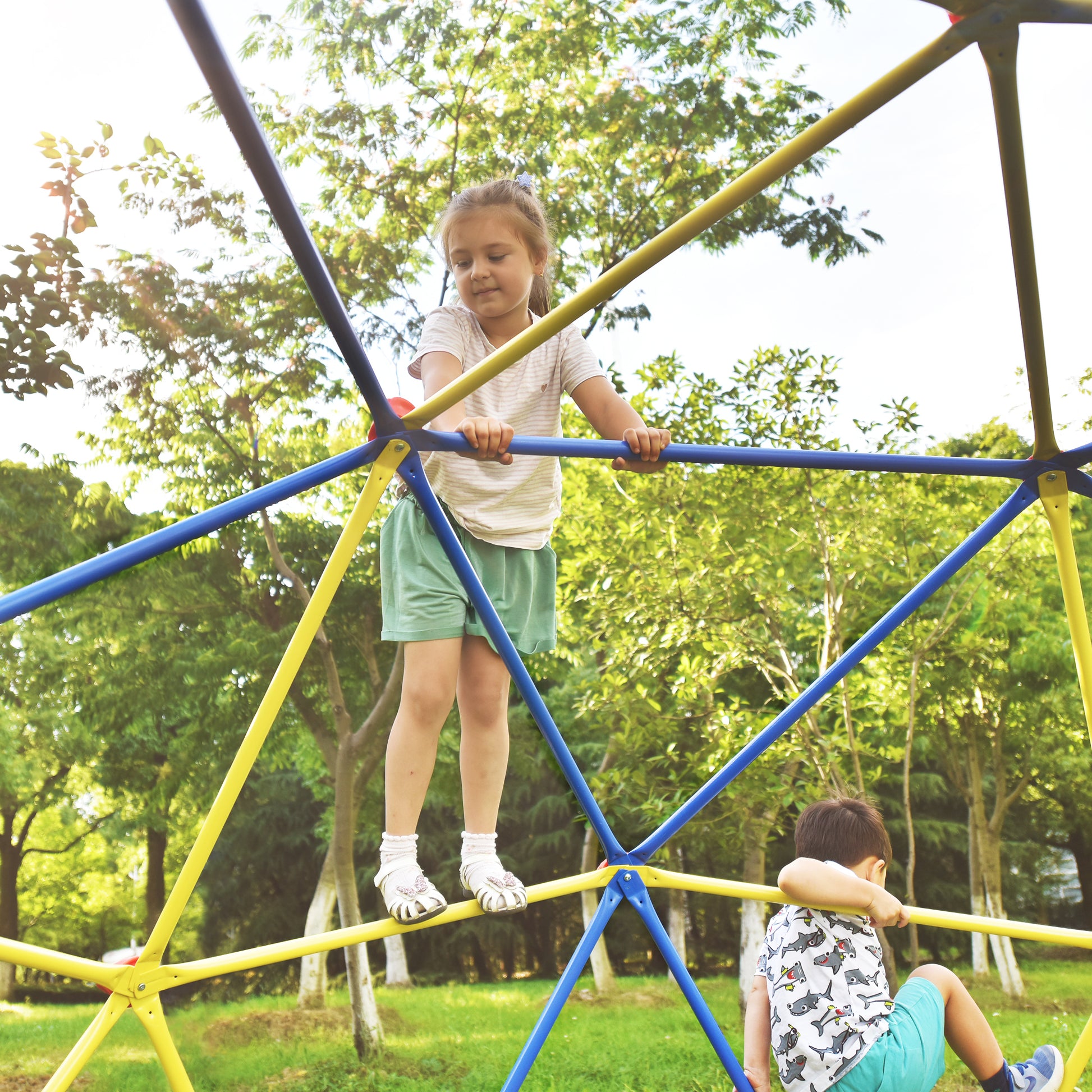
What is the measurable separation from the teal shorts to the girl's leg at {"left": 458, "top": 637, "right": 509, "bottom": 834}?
69cm

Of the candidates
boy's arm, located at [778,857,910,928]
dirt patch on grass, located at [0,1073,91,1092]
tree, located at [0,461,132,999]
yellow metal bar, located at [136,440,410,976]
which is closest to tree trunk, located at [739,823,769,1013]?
dirt patch on grass, located at [0,1073,91,1092]

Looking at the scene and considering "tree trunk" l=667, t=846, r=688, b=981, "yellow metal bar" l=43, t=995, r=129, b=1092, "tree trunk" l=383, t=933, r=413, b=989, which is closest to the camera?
"yellow metal bar" l=43, t=995, r=129, b=1092

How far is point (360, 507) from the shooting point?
4.91ft

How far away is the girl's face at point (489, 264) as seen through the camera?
1735 millimetres

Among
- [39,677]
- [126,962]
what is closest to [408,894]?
[126,962]

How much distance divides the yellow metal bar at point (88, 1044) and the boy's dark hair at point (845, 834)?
112cm

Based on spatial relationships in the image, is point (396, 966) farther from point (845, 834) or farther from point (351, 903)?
point (845, 834)

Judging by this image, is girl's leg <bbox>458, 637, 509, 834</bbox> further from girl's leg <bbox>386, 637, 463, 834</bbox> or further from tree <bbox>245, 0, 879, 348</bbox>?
tree <bbox>245, 0, 879, 348</bbox>

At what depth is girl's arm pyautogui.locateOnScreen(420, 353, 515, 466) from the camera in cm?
145

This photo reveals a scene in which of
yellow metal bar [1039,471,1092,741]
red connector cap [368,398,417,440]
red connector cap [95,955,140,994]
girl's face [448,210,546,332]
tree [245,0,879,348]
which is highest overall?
tree [245,0,879,348]

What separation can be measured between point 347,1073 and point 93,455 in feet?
12.0

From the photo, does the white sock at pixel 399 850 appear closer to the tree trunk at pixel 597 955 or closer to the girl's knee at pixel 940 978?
the girl's knee at pixel 940 978

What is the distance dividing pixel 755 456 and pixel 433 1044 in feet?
19.1

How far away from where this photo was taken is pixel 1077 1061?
1754mm
